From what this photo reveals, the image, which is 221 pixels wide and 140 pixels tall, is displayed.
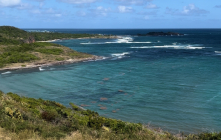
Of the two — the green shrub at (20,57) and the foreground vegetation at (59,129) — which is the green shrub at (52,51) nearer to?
the green shrub at (20,57)

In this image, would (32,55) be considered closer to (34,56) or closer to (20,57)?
(34,56)

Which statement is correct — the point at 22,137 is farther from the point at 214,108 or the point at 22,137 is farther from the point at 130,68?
the point at 130,68

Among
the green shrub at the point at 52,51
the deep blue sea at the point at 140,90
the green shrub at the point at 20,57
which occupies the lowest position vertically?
the deep blue sea at the point at 140,90

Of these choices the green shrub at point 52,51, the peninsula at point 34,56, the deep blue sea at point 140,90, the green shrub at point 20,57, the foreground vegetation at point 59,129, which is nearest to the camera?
the foreground vegetation at point 59,129

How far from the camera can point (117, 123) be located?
695 inches

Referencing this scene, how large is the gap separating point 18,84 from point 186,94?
25973mm

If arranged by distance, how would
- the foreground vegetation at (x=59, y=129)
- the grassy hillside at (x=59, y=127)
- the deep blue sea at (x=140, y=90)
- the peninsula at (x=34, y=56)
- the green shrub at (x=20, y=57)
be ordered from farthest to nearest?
the green shrub at (x=20, y=57), the peninsula at (x=34, y=56), the deep blue sea at (x=140, y=90), the grassy hillside at (x=59, y=127), the foreground vegetation at (x=59, y=129)

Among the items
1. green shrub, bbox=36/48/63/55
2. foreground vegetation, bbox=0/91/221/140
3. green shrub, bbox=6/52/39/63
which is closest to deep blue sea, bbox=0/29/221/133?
foreground vegetation, bbox=0/91/221/140

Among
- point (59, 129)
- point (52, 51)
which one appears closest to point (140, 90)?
point (59, 129)

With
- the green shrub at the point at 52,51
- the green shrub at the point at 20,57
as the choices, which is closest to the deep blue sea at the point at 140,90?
the green shrub at the point at 20,57

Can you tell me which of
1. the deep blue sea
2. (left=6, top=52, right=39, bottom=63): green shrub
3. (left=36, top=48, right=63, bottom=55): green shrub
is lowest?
the deep blue sea

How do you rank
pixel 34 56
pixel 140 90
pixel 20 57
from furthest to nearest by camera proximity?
pixel 34 56, pixel 20 57, pixel 140 90

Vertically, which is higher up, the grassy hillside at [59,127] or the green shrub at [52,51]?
the green shrub at [52,51]

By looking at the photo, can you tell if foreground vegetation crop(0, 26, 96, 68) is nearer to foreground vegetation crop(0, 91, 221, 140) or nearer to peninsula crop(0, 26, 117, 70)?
peninsula crop(0, 26, 117, 70)
